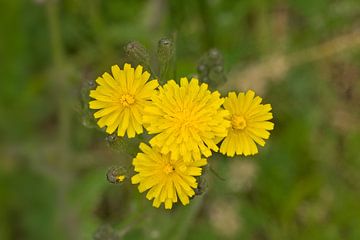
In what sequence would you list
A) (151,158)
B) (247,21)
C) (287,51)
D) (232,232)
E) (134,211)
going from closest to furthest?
1. (151,158)
2. (134,211)
3. (232,232)
4. (287,51)
5. (247,21)

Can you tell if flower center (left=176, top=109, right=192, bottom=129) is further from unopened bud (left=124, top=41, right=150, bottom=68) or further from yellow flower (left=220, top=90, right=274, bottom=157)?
unopened bud (left=124, top=41, right=150, bottom=68)

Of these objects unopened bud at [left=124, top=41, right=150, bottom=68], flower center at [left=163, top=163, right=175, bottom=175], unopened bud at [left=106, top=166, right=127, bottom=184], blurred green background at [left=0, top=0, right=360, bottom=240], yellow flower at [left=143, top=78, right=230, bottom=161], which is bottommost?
unopened bud at [left=106, top=166, right=127, bottom=184]

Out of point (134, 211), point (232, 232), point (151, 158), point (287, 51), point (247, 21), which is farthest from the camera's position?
point (247, 21)

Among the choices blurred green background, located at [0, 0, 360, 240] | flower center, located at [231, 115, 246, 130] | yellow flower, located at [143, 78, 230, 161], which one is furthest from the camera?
blurred green background, located at [0, 0, 360, 240]

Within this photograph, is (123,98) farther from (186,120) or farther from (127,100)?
(186,120)

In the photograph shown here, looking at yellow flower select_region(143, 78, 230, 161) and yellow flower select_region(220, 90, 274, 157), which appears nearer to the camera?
yellow flower select_region(143, 78, 230, 161)

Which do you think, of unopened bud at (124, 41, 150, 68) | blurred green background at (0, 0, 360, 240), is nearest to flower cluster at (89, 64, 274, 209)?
unopened bud at (124, 41, 150, 68)

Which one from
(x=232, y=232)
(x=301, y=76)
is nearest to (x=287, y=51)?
(x=301, y=76)

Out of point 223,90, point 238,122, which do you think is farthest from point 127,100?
point 223,90

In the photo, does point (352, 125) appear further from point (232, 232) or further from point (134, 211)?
point (134, 211)
